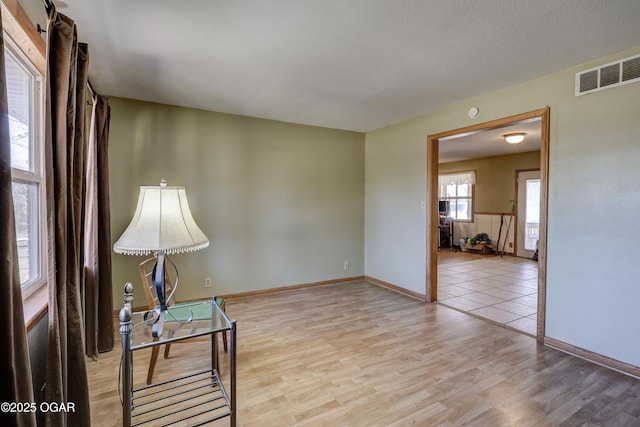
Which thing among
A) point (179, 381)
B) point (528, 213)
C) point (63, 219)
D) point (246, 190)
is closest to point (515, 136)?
point (528, 213)

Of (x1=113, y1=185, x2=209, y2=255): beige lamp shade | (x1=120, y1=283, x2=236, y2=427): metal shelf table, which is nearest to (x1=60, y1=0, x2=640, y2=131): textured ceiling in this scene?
(x1=113, y1=185, x2=209, y2=255): beige lamp shade

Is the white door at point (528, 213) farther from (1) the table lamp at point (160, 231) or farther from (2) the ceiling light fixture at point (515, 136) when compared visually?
(1) the table lamp at point (160, 231)

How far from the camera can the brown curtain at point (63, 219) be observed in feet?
4.58

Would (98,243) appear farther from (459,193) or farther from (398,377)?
(459,193)

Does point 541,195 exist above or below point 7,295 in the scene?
above

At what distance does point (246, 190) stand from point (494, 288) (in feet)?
13.1

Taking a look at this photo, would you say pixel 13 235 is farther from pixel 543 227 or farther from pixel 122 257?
pixel 543 227

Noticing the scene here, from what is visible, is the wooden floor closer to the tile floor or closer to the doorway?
the tile floor

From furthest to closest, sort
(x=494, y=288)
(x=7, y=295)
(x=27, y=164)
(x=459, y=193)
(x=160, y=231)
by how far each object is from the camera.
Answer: (x=459, y=193), (x=494, y=288), (x=27, y=164), (x=160, y=231), (x=7, y=295)

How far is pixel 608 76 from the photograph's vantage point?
2.47 m

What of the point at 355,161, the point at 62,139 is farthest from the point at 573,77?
the point at 62,139

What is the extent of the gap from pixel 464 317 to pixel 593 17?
2.93 metres

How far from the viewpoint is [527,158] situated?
710 cm

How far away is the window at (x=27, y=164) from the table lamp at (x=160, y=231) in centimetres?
67
